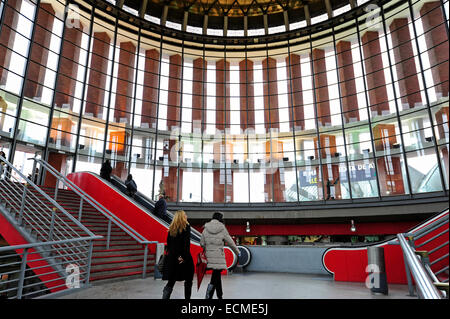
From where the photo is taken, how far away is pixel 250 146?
25.0 metres

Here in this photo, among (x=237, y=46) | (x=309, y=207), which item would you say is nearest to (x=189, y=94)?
(x=237, y=46)

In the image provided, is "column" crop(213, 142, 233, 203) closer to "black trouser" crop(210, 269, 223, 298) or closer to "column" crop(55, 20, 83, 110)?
"column" crop(55, 20, 83, 110)

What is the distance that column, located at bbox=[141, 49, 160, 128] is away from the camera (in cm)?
2505

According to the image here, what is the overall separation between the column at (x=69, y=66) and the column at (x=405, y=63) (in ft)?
76.1

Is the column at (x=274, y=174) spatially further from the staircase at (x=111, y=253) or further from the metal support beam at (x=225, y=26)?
the staircase at (x=111, y=253)

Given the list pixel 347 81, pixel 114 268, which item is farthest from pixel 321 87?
pixel 114 268

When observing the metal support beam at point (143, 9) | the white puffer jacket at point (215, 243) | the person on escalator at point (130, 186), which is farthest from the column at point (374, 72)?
→ the white puffer jacket at point (215, 243)

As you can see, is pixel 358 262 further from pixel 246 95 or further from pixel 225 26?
pixel 225 26

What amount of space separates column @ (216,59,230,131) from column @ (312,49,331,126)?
25.7 ft

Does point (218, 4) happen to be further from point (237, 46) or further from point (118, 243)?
point (118, 243)

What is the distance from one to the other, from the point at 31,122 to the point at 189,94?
493 inches

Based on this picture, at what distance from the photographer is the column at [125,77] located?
951 inches

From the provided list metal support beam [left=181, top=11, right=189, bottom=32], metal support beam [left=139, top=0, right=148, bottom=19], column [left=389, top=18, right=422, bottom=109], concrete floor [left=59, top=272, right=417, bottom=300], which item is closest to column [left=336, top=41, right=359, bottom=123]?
column [left=389, top=18, right=422, bottom=109]

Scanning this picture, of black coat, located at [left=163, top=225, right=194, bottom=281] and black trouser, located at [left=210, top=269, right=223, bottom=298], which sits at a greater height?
black coat, located at [left=163, top=225, right=194, bottom=281]
